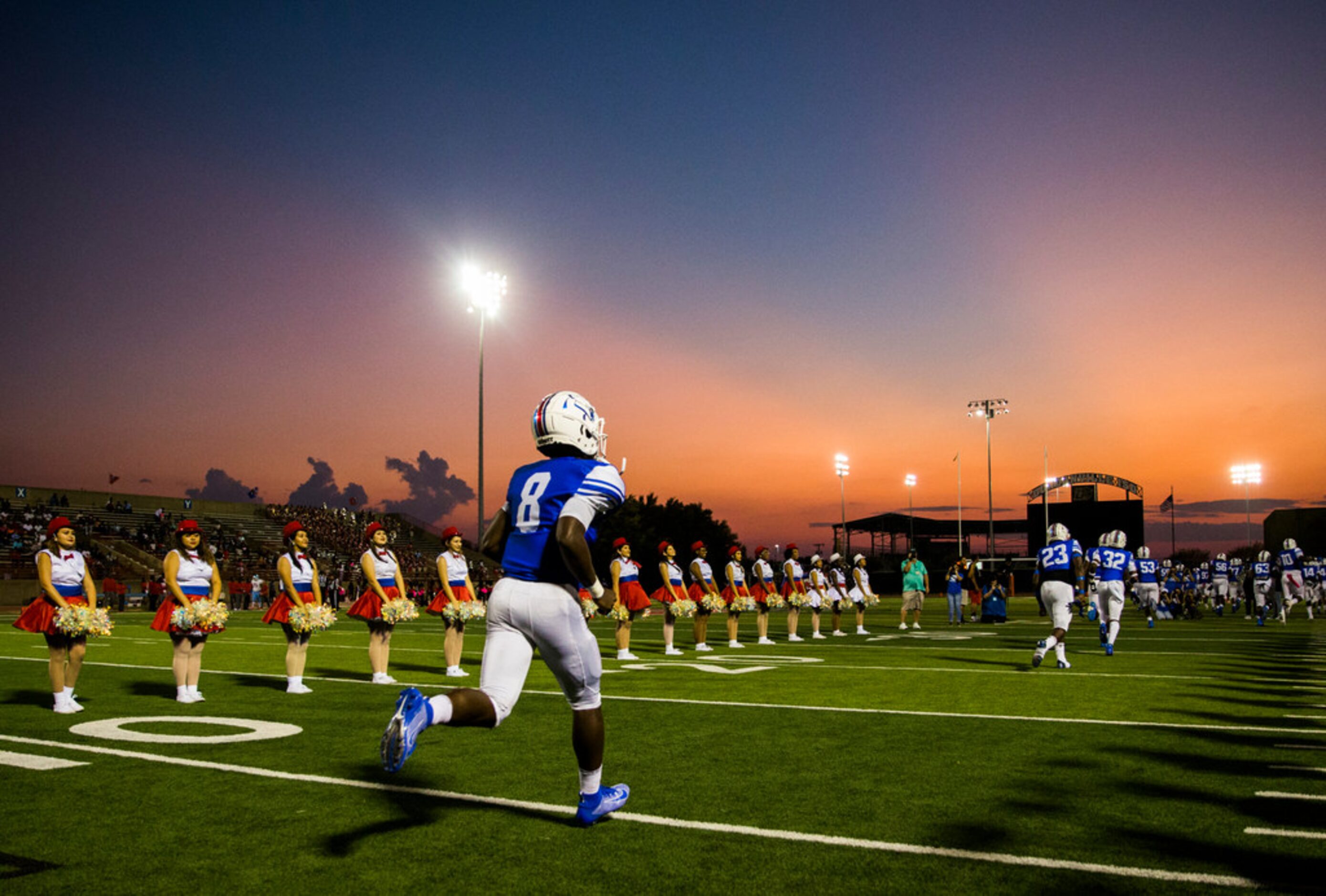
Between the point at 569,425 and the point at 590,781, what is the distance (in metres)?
1.77

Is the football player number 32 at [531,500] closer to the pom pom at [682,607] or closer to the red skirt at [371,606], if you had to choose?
the red skirt at [371,606]

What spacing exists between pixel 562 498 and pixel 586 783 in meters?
1.45

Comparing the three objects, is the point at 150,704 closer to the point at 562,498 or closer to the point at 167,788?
the point at 167,788

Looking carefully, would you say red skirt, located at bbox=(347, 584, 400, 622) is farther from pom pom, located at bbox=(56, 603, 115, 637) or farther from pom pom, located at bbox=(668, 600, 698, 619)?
pom pom, located at bbox=(668, 600, 698, 619)

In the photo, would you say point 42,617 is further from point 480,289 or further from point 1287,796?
point 480,289

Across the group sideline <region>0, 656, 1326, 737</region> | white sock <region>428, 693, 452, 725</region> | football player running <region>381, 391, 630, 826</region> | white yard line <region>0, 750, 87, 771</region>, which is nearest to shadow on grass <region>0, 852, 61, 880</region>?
football player running <region>381, 391, 630, 826</region>

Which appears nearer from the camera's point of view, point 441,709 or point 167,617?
point 441,709

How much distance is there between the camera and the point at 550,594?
4578mm

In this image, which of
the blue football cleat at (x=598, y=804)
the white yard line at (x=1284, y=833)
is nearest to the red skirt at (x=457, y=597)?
the blue football cleat at (x=598, y=804)

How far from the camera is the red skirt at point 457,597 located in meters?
12.4

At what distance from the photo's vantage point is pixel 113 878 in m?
4.24

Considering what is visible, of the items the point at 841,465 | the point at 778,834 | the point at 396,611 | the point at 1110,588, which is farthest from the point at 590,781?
the point at 841,465

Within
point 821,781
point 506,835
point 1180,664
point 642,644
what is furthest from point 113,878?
point 642,644

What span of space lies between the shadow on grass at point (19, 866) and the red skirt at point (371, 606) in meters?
6.84
